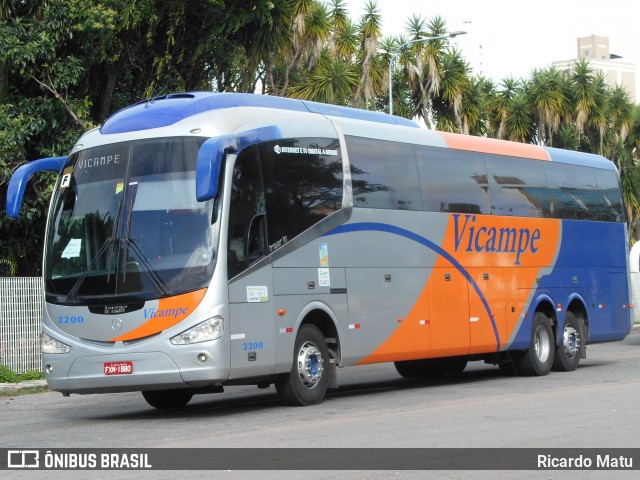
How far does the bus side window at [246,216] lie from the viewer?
1351 cm

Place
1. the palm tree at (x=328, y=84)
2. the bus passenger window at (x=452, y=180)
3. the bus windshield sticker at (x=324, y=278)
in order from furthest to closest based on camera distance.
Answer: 1. the palm tree at (x=328, y=84)
2. the bus passenger window at (x=452, y=180)
3. the bus windshield sticker at (x=324, y=278)

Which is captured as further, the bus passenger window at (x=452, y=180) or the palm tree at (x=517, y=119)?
the palm tree at (x=517, y=119)

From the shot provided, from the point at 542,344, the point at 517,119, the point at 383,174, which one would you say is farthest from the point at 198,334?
the point at 517,119

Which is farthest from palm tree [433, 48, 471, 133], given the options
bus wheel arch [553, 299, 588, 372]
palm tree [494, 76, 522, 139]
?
bus wheel arch [553, 299, 588, 372]

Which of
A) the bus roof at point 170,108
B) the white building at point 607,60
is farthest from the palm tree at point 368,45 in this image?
the white building at point 607,60

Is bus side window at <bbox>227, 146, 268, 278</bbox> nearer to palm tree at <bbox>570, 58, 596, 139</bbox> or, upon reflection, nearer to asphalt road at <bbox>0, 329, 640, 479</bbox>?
asphalt road at <bbox>0, 329, 640, 479</bbox>

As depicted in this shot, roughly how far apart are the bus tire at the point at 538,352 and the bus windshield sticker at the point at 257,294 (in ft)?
23.3

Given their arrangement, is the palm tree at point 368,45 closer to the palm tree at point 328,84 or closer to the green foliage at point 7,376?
the palm tree at point 328,84

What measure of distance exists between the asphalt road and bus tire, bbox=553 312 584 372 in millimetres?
1321

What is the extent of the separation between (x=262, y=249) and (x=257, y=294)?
0.54 m

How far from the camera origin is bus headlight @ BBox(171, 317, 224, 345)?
1313cm

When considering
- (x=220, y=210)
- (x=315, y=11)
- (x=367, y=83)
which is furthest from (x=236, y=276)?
(x=367, y=83)

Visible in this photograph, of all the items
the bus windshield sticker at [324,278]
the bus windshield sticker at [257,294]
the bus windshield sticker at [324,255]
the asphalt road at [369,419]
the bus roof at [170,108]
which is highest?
the bus roof at [170,108]

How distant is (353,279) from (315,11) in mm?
19763
